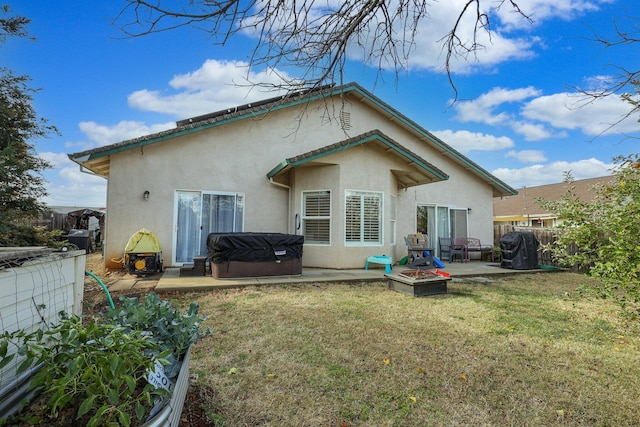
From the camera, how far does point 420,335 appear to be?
418cm

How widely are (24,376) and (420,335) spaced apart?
3.86 m

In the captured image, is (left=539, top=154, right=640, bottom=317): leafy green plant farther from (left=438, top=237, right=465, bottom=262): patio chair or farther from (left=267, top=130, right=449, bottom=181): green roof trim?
(left=438, top=237, right=465, bottom=262): patio chair

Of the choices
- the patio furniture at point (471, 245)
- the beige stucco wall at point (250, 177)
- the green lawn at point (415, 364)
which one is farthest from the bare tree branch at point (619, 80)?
the patio furniture at point (471, 245)

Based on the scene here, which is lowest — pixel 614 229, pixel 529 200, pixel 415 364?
pixel 415 364

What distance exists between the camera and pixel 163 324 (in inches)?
96.0

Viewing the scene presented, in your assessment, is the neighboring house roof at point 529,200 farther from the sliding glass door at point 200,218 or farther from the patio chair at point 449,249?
the sliding glass door at point 200,218

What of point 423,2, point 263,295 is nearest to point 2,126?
point 263,295

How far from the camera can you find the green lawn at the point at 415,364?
252 centimetres

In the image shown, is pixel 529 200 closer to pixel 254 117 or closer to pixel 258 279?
pixel 254 117

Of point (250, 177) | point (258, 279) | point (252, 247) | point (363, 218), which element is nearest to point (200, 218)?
point (250, 177)

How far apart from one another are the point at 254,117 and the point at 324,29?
7.20 metres

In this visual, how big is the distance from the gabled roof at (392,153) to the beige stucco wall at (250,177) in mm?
326

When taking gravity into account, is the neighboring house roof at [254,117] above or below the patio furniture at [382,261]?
above

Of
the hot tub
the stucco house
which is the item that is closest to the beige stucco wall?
the stucco house
